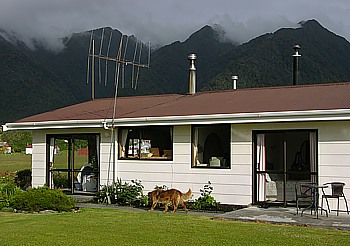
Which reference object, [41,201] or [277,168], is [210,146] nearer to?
[277,168]

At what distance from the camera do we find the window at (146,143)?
14.7m

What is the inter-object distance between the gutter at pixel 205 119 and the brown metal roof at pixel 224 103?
0.19 meters

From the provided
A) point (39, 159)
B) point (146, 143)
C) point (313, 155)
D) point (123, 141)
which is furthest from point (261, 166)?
point (39, 159)

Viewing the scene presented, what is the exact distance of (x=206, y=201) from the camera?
44.6ft

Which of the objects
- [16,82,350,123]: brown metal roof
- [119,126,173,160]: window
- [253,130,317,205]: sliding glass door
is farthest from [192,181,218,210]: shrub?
[16,82,350,123]: brown metal roof

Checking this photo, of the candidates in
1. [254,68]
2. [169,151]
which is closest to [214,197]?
[169,151]

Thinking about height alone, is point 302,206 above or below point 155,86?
below

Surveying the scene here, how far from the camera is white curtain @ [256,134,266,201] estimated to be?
1330cm

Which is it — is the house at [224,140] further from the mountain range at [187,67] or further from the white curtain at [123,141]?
the mountain range at [187,67]

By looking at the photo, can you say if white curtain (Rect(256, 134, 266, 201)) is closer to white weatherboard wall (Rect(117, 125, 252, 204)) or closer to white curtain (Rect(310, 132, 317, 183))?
white weatherboard wall (Rect(117, 125, 252, 204))

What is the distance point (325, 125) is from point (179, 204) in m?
4.08

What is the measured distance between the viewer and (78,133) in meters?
16.3

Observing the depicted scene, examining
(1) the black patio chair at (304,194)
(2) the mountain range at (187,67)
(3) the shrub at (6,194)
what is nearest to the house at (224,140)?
(1) the black patio chair at (304,194)

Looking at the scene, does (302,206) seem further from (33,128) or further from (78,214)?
(33,128)
